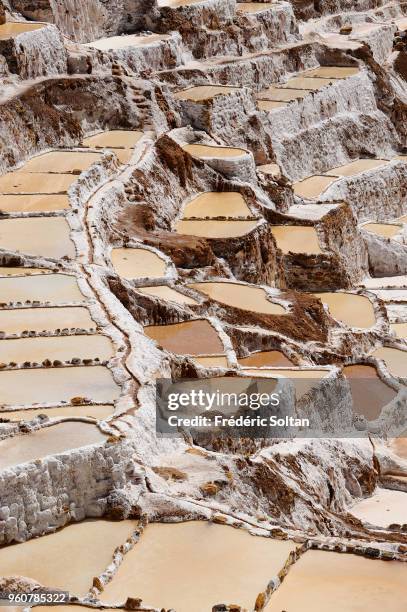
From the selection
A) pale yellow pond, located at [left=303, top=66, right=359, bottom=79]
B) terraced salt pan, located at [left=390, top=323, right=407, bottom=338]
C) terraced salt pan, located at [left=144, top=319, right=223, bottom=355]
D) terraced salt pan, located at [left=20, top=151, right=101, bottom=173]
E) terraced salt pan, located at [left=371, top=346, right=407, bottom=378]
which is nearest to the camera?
terraced salt pan, located at [left=144, top=319, right=223, bottom=355]

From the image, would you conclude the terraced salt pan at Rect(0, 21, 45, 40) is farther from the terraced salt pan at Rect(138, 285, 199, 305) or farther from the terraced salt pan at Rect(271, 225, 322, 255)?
the terraced salt pan at Rect(138, 285, 199, 305)

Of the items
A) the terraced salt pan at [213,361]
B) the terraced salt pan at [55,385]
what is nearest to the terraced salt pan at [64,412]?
the terraced salt pan at [55,385]

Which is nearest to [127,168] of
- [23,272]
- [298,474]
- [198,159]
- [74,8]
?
[198,159]

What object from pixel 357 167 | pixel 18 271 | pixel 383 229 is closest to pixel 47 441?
pixel 18 271

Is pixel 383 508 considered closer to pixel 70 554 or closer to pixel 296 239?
pixel 70 554

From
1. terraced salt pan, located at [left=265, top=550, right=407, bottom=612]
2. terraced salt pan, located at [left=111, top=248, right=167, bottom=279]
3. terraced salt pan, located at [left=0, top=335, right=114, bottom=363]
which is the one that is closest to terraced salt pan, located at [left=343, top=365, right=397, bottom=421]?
terraced salt pan, located at [left=111, top=248, right=167, bottom=279]

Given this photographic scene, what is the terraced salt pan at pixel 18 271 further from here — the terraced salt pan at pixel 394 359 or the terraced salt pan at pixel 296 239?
the terraced salt pan at pixel 296 239
